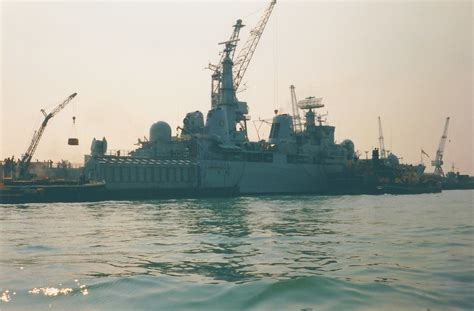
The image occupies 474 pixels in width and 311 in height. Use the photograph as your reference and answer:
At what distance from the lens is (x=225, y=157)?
285 ft

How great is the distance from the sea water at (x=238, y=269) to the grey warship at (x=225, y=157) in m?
45.9

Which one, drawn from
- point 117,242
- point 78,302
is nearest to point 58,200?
point 117,242

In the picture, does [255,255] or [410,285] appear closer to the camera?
[410,285]

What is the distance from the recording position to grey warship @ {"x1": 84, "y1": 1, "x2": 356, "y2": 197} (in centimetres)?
7575

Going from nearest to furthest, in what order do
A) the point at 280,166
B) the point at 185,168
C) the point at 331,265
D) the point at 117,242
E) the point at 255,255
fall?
the point at 331,265 < the point at 255,255 < the point at 117,242 < the point at 185,168 < the point at 280,166

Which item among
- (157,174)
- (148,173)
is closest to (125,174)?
(148,173)

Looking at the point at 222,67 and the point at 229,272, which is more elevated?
the point at 222,67

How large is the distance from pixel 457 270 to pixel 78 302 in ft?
39.1

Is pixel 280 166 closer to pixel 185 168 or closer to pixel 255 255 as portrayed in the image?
pixel 185 168

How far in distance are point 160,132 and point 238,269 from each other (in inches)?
2824

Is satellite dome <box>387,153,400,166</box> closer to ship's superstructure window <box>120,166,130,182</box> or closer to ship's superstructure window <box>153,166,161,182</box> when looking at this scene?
ship's superstructure window <box>153,166,161,182</box>

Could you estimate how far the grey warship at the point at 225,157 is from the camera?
75750 mm

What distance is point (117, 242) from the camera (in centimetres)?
2331

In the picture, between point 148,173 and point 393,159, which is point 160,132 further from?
point 393,159
